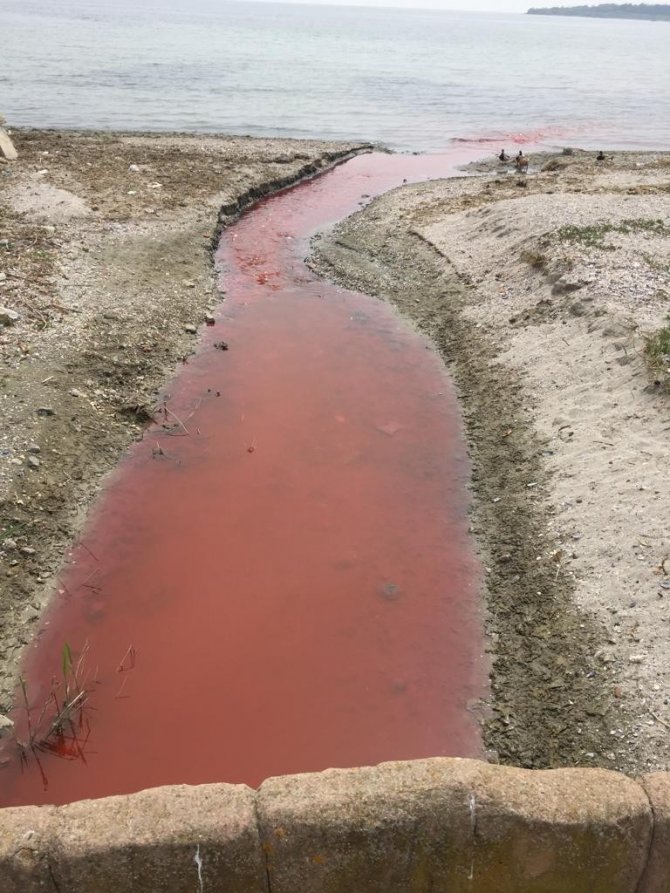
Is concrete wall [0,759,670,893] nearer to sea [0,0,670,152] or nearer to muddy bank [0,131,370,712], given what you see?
muddy bank [0,131,370,712]

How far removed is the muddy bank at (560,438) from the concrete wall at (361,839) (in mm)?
2020

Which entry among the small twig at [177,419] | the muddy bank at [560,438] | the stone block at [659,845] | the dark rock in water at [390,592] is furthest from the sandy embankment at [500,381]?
the stone block at [659,845]

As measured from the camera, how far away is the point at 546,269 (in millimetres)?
13578

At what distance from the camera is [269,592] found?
7930mm

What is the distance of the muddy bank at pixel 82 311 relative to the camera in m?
8.42

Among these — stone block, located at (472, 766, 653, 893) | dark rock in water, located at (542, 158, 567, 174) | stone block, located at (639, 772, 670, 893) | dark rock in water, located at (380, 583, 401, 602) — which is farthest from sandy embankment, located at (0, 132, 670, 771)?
dark rock in water, located at (542, 158, 567, 174)

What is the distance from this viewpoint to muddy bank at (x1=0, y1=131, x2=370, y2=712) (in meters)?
8.42

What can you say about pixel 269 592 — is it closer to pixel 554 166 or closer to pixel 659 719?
pixel 659 719

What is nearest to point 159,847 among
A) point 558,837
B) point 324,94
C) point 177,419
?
point 558,837

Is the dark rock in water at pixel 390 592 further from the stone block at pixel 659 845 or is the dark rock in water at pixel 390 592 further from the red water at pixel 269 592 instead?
the stone block at pixel 659 845

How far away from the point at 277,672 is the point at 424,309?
9.70 meters

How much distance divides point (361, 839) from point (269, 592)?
4077mm

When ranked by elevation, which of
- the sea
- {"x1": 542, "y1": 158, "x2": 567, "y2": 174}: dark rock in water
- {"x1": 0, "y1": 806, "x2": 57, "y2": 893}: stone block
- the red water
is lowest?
the red water

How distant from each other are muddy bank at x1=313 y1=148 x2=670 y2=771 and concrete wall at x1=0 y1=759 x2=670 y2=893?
2.02 m
